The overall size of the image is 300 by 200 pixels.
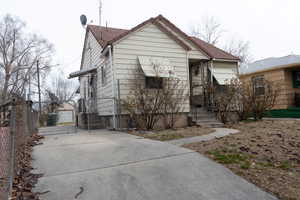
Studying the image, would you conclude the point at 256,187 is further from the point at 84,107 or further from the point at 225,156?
the point at 84,107

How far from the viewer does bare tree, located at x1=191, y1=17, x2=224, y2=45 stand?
93.7 ft

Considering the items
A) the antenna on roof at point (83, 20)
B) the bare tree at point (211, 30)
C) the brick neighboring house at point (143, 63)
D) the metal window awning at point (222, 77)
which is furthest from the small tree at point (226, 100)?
the bare tree at point (211, 30)

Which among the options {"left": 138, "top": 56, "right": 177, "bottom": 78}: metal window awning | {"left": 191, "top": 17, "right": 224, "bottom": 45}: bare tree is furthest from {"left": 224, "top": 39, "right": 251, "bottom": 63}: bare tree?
{"left": 138, "top": 56, "right": 177, "bottom": 78}: metal window awning

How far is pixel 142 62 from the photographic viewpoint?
28.9 ft

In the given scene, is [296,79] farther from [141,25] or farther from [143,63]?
[141,25]

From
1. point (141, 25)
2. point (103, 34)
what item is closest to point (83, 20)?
point (103, 34)

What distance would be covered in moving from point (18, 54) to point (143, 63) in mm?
25796

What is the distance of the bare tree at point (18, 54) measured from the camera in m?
25.6

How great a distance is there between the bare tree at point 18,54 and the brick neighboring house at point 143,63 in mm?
19182

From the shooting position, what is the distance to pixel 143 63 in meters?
8.81

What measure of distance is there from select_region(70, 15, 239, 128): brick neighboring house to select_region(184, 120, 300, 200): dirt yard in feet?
15.2

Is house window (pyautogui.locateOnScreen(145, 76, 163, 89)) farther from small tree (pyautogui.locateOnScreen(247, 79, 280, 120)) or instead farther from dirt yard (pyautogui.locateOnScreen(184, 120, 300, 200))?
small tree (pyautogui.locateOnScreen(247, 79, 280, 120))

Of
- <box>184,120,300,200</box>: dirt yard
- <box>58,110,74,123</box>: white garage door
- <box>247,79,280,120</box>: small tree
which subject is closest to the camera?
<box>184,120,300,200</box>: dirt yard

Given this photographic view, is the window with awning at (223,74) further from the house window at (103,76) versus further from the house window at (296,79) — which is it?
the house window at (103,76)
